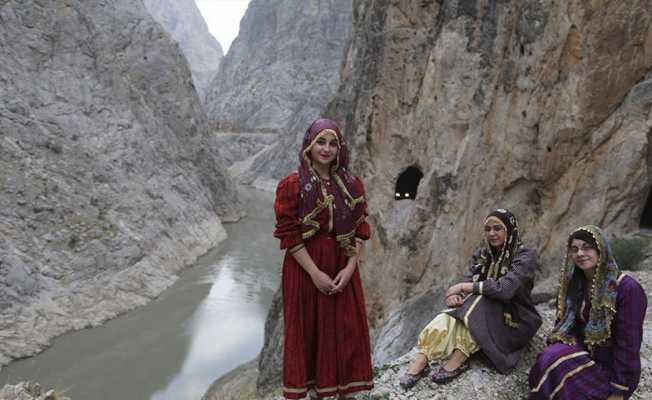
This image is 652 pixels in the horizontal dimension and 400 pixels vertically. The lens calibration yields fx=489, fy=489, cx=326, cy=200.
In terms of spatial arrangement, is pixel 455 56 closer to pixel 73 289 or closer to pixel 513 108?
pixel 513 108

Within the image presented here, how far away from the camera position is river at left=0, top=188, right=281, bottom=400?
1350cm

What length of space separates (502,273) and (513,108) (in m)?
6.36

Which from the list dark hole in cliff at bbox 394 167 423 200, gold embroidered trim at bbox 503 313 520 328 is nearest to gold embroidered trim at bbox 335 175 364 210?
gold embroidered trim at bbox 503 313 520 328

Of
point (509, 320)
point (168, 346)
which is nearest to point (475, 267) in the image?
point (509, 320)

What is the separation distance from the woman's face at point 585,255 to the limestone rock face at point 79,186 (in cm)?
1535

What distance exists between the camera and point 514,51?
9.91m

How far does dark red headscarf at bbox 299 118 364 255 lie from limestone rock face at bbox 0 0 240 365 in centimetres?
1423

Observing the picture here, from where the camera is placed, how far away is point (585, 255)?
3609 millimetres

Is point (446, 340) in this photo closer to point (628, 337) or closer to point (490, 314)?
point (490, 314)

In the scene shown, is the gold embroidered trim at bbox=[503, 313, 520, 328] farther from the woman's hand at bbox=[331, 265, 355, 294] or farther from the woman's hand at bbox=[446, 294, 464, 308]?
the woman's hand at bbox=[331, 265, 355, 294]

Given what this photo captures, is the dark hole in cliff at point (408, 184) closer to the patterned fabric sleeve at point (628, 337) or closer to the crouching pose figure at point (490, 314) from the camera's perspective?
the crouching pose figure at point (490, 314)

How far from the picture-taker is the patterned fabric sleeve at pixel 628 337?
3.48 metres

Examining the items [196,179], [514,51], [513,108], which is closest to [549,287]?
[513,108]

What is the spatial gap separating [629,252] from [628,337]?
4.47m
